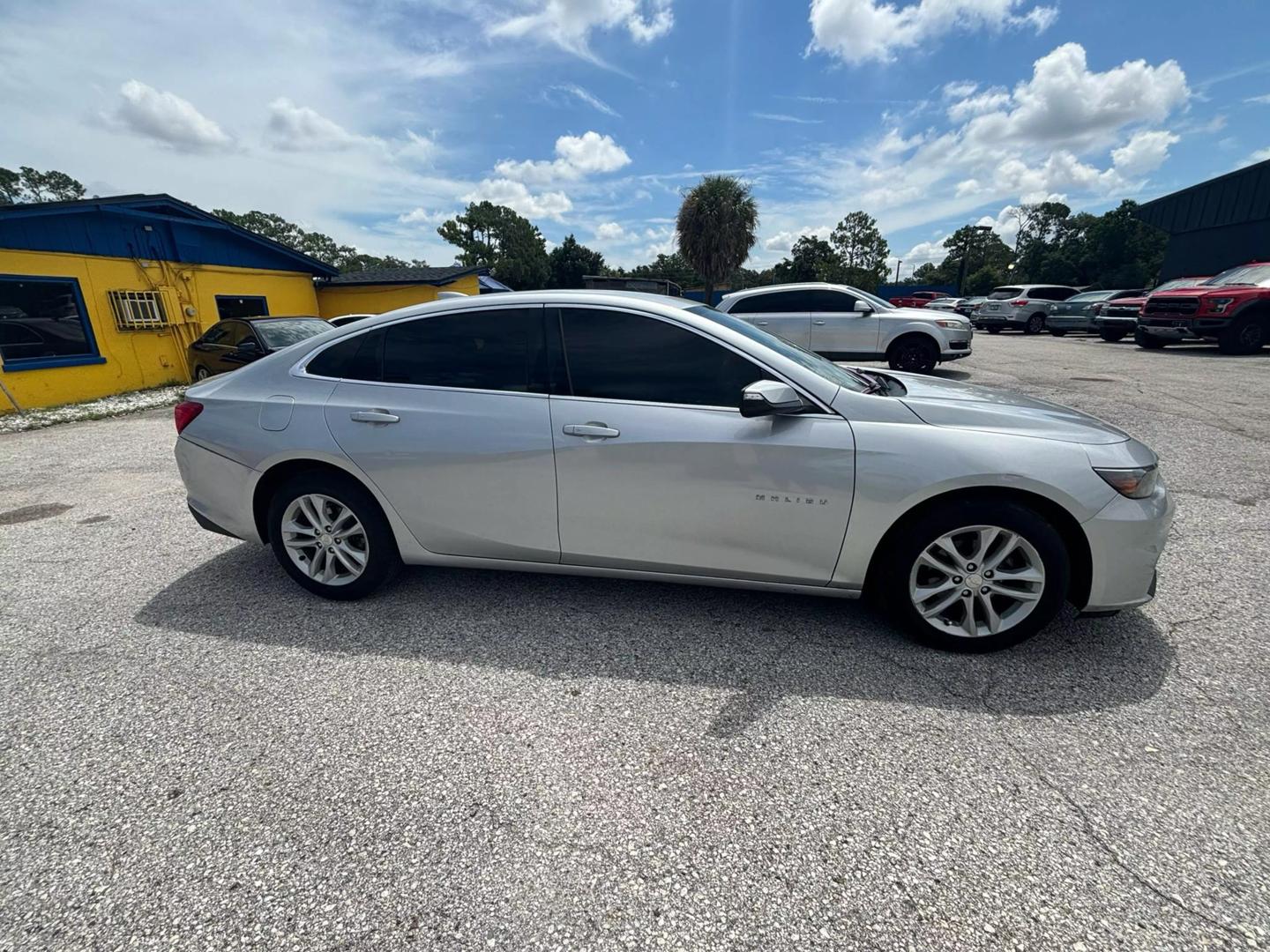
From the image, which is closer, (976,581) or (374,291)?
(976,581)

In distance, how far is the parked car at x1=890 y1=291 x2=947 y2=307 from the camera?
1471 inches

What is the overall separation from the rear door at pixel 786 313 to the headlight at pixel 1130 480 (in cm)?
823

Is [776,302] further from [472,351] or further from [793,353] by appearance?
[472,351]

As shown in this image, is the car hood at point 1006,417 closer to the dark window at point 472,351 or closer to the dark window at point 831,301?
the dark window at point 472,351

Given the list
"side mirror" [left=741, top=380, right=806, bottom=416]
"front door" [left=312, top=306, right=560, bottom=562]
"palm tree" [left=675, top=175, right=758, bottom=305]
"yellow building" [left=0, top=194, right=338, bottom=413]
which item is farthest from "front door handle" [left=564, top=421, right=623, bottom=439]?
"palm tree" [left=675, top=175, right=758, bottom=305]

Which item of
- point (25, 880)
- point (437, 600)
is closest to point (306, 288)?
point (437, 600)

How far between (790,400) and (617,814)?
66.0 inches

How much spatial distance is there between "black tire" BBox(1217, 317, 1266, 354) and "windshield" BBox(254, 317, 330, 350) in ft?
58.1

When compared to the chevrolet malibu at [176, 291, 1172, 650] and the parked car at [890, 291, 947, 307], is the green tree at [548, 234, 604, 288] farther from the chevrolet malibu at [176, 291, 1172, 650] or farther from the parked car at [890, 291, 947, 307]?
the chevrolet malibu at [176, 291, 1172, 650]

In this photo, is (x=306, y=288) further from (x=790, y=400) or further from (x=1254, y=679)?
(x=1254, y=679)

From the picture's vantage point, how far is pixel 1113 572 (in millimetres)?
2396

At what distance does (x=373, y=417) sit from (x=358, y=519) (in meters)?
0.55

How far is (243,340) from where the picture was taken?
31.1 ft

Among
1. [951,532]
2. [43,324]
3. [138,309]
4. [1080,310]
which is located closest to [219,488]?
[951,532]
